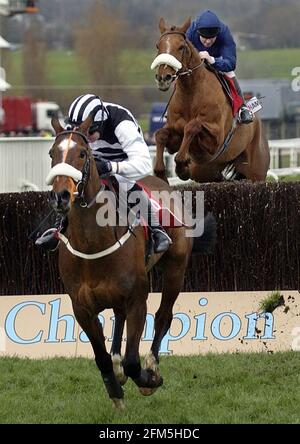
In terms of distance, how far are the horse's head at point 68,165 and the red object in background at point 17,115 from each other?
3104cm

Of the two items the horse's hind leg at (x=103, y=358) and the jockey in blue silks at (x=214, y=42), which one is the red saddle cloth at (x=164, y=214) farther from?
the jockey in blue silks at (x=214, y=42)

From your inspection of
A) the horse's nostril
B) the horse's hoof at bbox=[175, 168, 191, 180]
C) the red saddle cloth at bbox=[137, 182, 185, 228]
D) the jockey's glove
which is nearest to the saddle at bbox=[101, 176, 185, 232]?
the red saddle cloth at bbox=[137, 182, 185, 228]

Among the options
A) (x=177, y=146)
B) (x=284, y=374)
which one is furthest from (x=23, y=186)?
(x=284, y=374)

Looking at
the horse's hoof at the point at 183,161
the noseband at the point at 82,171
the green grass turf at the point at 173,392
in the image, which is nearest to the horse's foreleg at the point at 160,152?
the horse's hoof at the point at 183,161

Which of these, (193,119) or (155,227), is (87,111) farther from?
(193,119)

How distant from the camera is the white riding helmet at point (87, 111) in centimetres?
591

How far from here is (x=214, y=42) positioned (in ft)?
30.5

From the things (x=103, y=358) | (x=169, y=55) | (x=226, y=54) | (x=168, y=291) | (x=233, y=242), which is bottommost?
(x=103, y=358)

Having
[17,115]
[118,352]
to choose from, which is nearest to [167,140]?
[118,352]

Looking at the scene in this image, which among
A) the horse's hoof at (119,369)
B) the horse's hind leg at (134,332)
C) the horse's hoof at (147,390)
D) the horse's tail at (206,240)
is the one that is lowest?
the horse's hoof at (147,390)

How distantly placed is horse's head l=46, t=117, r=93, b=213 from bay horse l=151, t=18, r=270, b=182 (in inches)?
103

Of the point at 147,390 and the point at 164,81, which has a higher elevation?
the point at 164,81

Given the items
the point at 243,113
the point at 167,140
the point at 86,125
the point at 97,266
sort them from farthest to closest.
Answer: the point at 243,113, the point at 167,140, the point at 97,266, the point at 86,125

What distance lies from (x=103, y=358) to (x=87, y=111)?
141 cm
